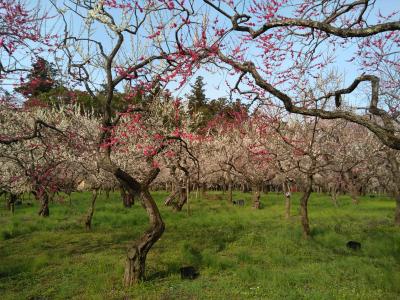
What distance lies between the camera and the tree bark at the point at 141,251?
905cm

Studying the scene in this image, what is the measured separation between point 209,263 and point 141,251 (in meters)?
2.45

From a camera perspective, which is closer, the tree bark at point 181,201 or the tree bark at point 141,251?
the tree bark at point 141,251

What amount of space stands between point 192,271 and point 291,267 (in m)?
3.01

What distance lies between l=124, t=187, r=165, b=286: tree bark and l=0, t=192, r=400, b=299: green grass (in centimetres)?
30

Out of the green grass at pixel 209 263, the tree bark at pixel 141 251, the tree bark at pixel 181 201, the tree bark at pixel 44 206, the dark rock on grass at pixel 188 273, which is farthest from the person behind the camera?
the tree bark at pixel 181 201

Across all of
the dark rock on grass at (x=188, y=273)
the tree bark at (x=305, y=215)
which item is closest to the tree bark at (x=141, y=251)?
the dark rock on grass at (x=188, y=273)

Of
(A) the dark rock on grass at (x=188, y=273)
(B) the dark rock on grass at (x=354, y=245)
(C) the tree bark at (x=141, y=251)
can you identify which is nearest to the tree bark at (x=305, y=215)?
(B) the dark rock on grass at (x=354, y=245)

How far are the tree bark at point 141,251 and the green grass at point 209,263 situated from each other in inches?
11.8

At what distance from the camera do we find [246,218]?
21984 mm

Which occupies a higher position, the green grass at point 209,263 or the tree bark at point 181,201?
the tree bark at point 181,201

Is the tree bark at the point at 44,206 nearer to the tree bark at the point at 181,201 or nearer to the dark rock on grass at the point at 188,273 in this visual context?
the tree bark at the point at 181,201

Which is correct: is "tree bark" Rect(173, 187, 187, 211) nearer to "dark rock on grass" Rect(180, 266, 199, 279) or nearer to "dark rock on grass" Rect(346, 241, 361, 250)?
"dark rock on grass" Rect(346, 241, 361, 250)

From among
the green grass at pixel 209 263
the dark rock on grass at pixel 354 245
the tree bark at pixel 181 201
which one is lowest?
the green grass at pixel 209 263

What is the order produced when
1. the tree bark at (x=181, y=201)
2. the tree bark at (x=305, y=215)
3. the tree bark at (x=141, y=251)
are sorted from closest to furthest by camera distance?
the tree bark at (x=141, y=251), the tree bark at (x=305, y=215), the tree bark at (x=181, y=201)
